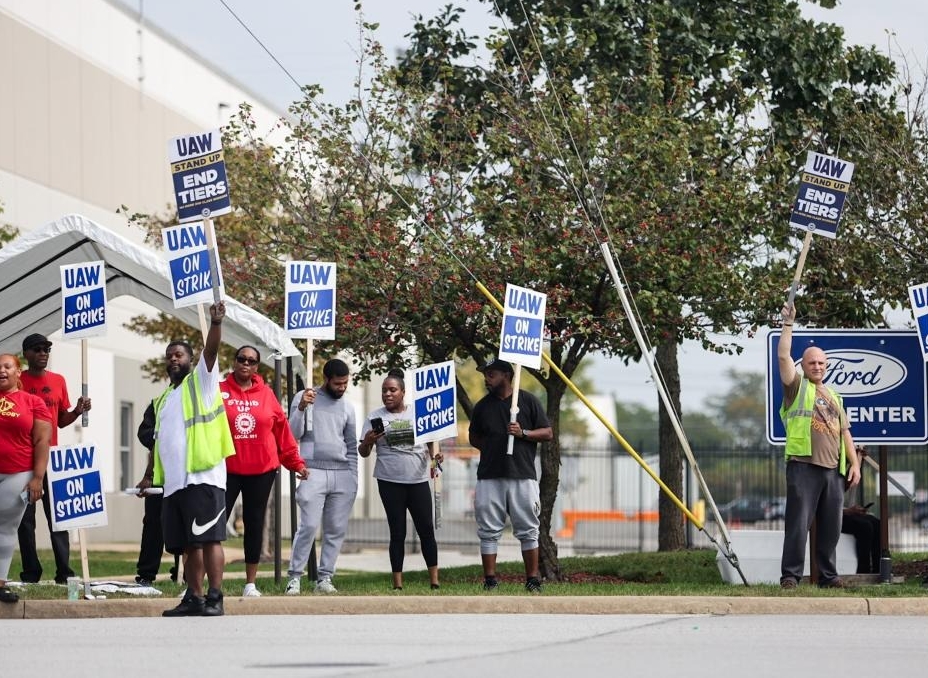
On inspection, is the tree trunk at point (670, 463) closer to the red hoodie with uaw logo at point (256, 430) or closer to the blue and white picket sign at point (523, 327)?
the blue and white picket sign at point (523, 327)

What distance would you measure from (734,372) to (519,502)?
174 metres

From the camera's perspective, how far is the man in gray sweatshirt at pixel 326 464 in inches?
552

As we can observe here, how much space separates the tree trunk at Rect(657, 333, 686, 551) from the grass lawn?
36.3 inches

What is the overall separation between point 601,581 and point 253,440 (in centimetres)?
532

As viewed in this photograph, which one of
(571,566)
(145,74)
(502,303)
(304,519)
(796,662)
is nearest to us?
(796,662)

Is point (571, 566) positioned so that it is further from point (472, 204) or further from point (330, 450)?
point (330, 450)

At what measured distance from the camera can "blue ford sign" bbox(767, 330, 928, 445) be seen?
1506 centimetres

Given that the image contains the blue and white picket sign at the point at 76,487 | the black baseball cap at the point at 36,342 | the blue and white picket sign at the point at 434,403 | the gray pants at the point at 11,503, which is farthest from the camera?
the black baseball cap at the point at 36,342

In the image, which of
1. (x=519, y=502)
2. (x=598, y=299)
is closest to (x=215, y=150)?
(x=519, y=502)

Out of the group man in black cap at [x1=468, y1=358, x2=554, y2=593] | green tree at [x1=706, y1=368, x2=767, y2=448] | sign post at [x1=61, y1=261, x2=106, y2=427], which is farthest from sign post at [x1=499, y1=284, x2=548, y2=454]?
green tree at [x1=706, y1=368, x2=767, y2=448]

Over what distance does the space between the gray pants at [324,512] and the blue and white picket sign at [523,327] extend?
173 centimetres

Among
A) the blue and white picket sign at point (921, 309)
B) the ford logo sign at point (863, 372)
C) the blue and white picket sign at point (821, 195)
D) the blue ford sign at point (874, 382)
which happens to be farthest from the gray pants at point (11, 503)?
the blue and white picket sign at point (921, 309)

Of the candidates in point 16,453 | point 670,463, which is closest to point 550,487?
point 670,463

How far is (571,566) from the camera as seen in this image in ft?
63.1
